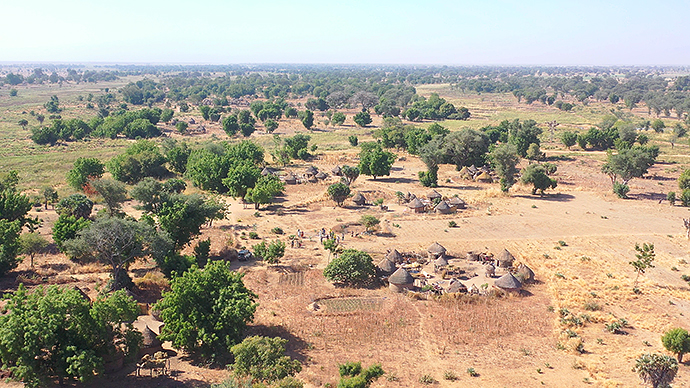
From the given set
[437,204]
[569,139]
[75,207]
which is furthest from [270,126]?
[75,207]

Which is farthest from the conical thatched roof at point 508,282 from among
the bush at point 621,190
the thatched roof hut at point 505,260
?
the bush at point 621,190

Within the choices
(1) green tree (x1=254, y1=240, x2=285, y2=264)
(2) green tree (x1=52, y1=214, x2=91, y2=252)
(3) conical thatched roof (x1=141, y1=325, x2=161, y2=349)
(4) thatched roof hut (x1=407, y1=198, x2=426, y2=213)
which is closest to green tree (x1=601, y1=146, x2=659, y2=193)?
(4) thatched roof hut (x1=407, y1=198, x2=426, y2=213)

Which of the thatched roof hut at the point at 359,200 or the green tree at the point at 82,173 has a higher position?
the green tree at the point at 82,173

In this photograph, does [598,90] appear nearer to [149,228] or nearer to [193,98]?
[193,98]

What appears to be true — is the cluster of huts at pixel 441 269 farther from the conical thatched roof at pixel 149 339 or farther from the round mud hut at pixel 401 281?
the conical thatched roof at pixel 149 339

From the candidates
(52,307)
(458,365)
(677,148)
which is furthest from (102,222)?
(677,148)

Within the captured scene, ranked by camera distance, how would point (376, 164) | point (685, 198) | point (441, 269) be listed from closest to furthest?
point (441, 269) → point (685, 198) → point (376, 164)

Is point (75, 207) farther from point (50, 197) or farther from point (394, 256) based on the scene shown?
point (394, 256)
